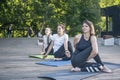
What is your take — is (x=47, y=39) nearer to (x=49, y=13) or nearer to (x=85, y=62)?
(x=85, y=62)

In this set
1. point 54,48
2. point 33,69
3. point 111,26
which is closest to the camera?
point 33,69

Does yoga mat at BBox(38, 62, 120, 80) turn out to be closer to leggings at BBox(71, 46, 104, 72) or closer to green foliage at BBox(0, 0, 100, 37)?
leggings at BBox(71, 46, 104, 72)

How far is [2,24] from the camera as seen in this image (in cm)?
3669

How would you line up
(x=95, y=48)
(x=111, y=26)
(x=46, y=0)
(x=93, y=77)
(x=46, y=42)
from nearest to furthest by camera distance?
(x=93, y=77)
(x=95, y=48)
(x=46, y=42)
(x=111, y=26)
(x=46, y=0)

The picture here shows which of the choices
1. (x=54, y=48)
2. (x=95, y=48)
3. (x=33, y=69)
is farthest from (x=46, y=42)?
(x=95, y=48)

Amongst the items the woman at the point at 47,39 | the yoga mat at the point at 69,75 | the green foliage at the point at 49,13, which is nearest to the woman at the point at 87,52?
the yoga mat at the point at 69,75

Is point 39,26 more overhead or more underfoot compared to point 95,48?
more underfoot

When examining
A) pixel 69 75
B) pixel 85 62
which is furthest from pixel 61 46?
pixel 69 75

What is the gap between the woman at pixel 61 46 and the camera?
34.1 ft

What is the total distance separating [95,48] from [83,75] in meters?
0.81

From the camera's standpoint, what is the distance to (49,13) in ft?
118

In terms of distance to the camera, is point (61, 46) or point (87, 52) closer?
point (87, 52)

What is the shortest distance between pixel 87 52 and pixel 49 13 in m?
28.0

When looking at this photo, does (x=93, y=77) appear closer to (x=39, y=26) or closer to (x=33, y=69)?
(x=33, y=69)
